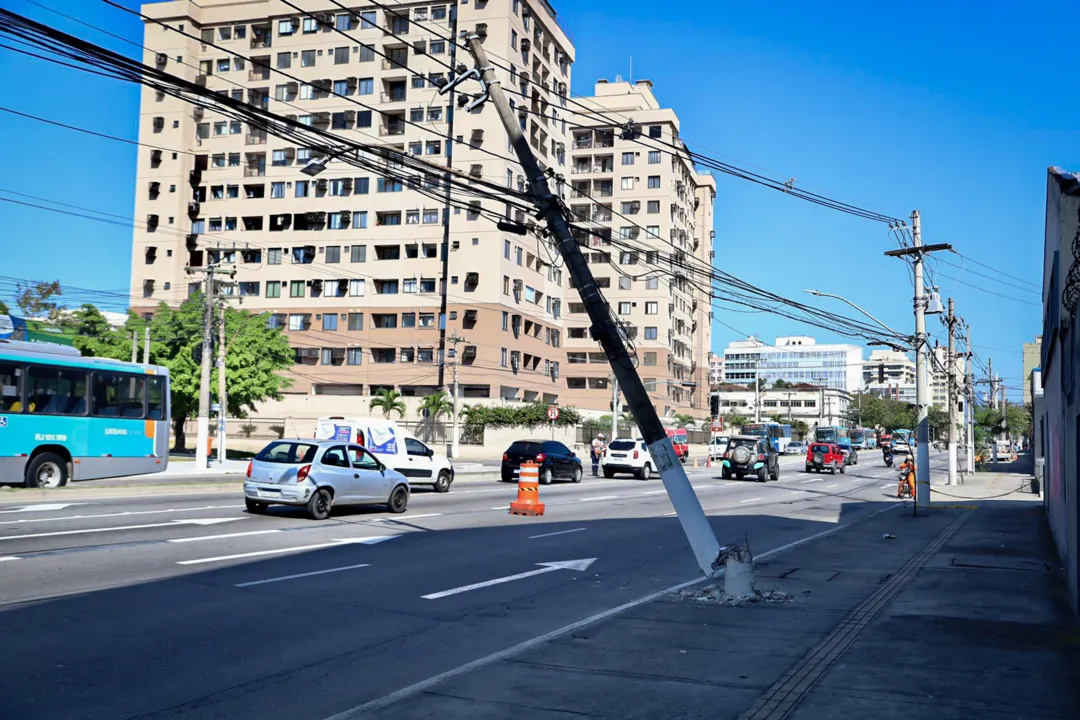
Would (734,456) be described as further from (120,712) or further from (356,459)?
(120,712)

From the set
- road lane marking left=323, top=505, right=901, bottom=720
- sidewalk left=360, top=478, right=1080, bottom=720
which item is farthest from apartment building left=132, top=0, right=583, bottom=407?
sidewalk left=360, top=478, right=1080, bottom=720

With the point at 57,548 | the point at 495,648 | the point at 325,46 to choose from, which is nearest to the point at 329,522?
the point at 57,548

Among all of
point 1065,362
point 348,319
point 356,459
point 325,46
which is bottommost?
point 356,459

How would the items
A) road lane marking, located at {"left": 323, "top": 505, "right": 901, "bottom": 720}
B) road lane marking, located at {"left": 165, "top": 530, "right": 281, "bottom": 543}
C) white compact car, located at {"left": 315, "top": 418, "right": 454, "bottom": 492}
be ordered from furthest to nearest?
white compact car, located at {"left": 315, "top": 418, "right": 454, "bottom": 492}
road lane marking, located at {"left": 165, "top": 530, "right": 281, "bottom": 543}
road lane marking, located at {"left": 323, "top": 505, "right": 901, "bottom": 720}

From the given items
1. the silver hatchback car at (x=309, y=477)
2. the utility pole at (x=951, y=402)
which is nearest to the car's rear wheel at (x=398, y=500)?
the silver hatchback car at (x=309, y=477)

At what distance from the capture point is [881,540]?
1894cm

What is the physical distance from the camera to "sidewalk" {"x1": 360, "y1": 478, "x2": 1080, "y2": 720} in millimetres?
6547

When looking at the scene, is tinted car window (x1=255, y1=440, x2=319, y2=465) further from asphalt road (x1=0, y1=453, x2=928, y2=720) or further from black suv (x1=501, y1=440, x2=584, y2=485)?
black suv (x1=501, y1=440, x2=584, y2=485)

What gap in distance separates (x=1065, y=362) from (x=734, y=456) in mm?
32772

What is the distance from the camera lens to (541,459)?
35.7 metres

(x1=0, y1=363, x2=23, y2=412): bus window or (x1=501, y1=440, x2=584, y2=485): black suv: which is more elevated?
(x1=0, y1=363, x2=23, y2=412): bus window

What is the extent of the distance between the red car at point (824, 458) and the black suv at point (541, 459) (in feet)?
76.3

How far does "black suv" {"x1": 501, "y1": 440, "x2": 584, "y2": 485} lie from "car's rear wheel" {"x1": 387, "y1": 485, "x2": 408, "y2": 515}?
45.1ft

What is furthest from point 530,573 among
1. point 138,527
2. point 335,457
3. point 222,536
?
point 138,527
